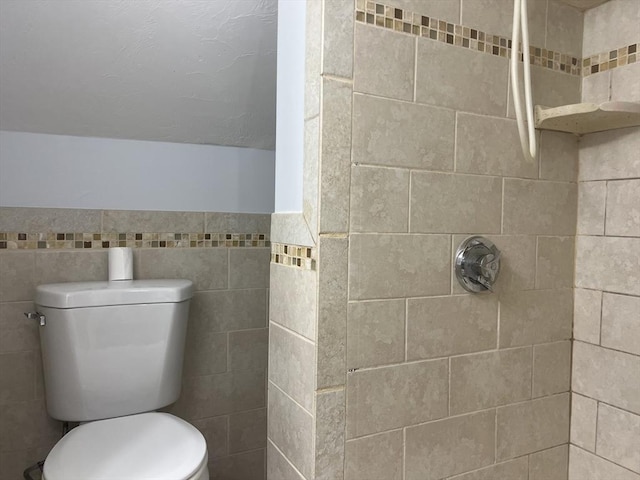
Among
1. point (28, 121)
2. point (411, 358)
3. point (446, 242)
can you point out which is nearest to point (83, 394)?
point (28, 121)

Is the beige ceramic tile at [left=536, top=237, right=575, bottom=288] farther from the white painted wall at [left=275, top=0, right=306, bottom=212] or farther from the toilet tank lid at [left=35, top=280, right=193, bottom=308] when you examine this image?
the toilet tank lid at [left=35, top=280, right=193, bottom=308]

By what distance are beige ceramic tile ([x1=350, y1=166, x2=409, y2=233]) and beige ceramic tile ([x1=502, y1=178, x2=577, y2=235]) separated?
0.33 m

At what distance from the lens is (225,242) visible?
74.9 inches

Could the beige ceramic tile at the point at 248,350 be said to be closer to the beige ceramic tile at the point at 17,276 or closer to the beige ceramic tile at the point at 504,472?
the beige ceramic tile at the point at 17,276

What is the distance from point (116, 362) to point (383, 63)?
4.04 feet

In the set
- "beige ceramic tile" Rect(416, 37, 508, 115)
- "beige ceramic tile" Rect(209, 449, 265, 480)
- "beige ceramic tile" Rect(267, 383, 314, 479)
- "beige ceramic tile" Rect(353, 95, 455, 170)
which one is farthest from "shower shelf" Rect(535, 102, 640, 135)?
"beige ceramic tile" Rect(209, 449, 265, 480)

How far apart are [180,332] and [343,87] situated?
1.06 m

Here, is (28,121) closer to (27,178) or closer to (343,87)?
(27,178)

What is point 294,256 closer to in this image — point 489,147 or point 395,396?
point 395,396

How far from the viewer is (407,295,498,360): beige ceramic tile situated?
1.09 m

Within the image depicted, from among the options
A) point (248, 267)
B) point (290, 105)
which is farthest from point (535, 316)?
point (248, 267)

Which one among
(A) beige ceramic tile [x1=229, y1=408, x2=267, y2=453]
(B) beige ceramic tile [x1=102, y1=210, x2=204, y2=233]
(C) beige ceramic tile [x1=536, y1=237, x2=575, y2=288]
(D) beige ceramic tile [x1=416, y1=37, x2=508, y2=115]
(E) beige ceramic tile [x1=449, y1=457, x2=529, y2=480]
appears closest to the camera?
(D) beige ceramic tile [x1=416, y1=37, x2=508, y2=115]

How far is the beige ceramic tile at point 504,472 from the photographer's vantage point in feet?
3.91

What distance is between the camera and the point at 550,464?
4.36 feet
